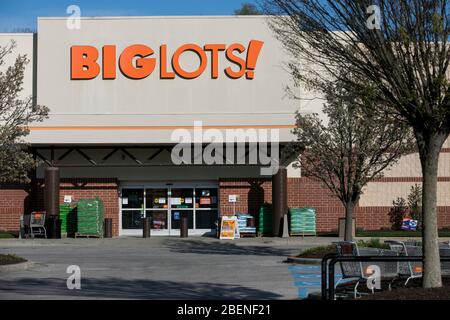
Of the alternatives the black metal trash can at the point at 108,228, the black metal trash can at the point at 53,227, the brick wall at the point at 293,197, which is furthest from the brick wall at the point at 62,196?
the brick wall at the point at 293,197

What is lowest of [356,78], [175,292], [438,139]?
[175,292]

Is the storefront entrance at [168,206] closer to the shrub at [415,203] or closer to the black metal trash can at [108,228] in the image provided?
the black metal trash can at [108,228]

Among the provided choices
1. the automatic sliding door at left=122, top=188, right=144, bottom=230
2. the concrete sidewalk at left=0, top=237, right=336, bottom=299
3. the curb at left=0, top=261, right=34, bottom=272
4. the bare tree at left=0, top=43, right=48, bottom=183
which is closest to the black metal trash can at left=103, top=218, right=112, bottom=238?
the concrete sidewalk at left=0, top=237, right=336, bottom=299

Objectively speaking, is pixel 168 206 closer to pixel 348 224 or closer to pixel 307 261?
pixel 348 224

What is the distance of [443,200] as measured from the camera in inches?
1417

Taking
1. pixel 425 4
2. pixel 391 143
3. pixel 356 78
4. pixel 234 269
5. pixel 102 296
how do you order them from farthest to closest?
pixel 391 143, pixel 234 269, pixel 102 296, pixel 356 78, pixel 425 4

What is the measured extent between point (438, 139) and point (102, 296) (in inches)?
265

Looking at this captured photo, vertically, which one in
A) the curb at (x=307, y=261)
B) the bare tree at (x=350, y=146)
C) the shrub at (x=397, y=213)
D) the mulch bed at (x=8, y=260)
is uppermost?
the bare tree at (x=350, y=146)

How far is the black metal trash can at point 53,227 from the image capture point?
33.1 metres

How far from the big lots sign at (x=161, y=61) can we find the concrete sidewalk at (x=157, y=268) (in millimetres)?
7446

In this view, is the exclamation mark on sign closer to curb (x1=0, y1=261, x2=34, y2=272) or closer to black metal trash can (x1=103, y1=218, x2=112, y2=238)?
black metal trash can (x1=103, y1=218, x2=112, y2=238)

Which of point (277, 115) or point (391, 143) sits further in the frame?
A: point (277, 115)
